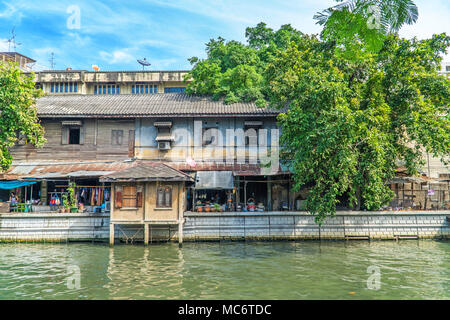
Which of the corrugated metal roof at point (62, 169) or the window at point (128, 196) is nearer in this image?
the window at point (128, 196)

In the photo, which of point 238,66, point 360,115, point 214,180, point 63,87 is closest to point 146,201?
point 214,180

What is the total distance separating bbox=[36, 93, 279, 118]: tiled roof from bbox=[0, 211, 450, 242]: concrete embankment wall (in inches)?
261

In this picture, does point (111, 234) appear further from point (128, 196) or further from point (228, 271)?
point (228, 271)

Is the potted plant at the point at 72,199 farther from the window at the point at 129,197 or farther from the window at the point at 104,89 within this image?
the window at the point at 104,89

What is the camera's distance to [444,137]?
15234 mm

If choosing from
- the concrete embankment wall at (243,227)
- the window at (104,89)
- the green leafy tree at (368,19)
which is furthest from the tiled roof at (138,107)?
the green leafy tree at (368,19)

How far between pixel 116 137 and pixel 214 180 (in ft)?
24.1

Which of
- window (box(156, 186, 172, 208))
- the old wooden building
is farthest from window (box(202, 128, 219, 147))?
window (box(156, 186, 172, 208))

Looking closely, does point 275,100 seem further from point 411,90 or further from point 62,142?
point 62,142

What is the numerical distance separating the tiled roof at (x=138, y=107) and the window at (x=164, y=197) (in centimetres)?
611

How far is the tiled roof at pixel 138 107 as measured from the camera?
68.5 feet

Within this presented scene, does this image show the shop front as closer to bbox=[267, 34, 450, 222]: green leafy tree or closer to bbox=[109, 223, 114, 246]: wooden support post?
bbox=[267, 34, 450, 222]: green leafy tree

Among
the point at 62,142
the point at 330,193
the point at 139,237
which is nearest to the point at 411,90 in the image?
the point at 330,193

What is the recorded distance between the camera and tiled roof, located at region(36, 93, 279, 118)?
68.5ft
